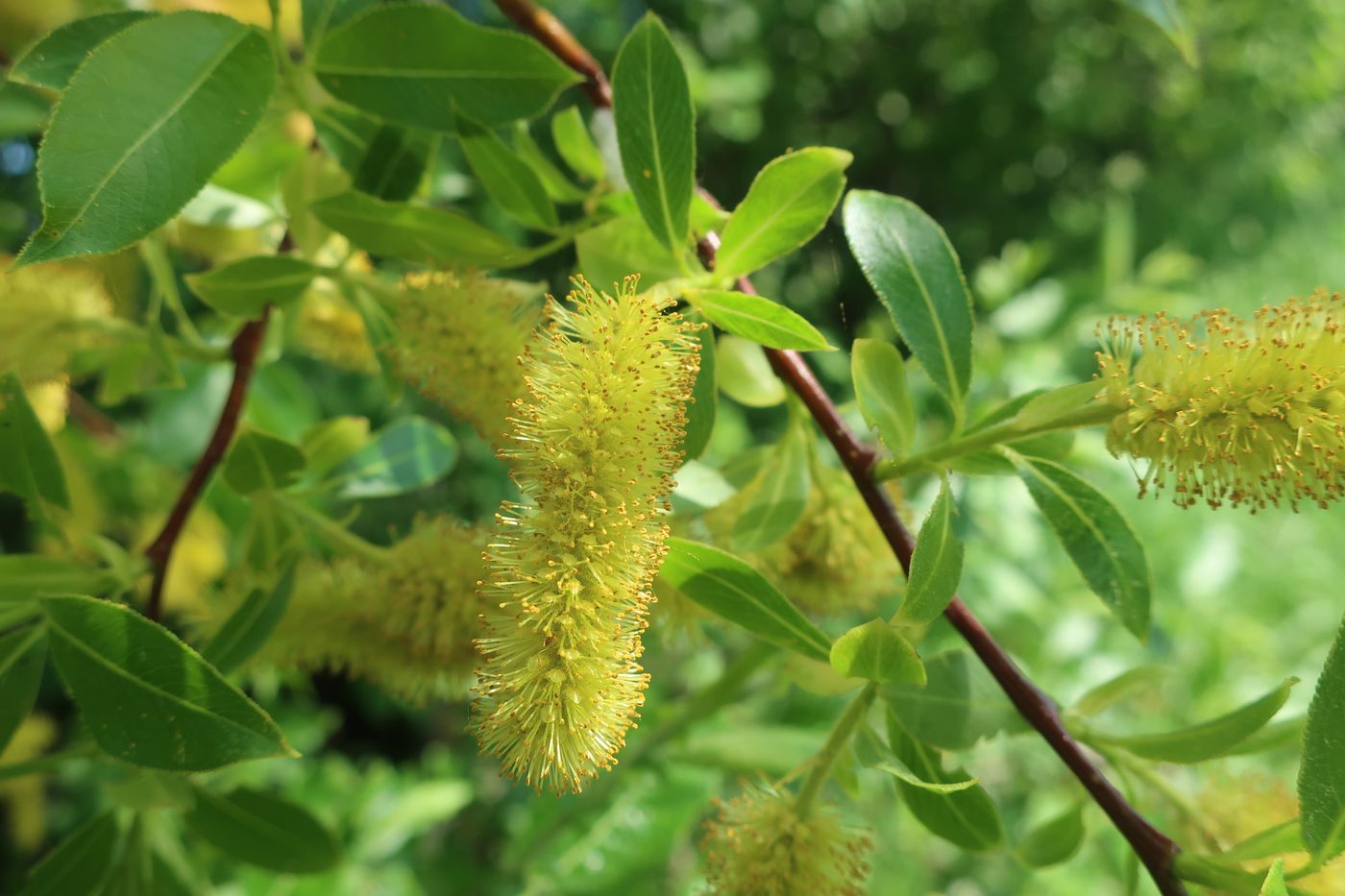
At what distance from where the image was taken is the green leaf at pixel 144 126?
17.8 inches

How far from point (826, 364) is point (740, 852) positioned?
1.19 metres

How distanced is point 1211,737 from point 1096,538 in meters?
0.12

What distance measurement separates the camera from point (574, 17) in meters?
2.31

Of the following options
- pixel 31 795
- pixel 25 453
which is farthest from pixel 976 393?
pixel 31 795

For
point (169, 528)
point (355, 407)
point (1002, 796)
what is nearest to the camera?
point (169, 528)

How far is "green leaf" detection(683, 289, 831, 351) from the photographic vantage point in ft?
1.67

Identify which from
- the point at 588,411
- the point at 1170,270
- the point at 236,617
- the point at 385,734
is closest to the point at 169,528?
the point at 236,617

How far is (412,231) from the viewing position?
2.04 ft

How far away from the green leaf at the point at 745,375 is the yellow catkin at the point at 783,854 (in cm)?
25

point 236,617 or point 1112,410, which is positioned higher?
point 1112,410

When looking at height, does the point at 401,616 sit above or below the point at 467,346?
below

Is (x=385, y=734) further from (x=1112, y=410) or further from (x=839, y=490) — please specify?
(x=1112, y=410)

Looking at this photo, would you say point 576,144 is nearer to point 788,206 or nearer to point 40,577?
point 788,206

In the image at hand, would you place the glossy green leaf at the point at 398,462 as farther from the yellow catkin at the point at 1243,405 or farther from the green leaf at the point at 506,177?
the yellow catkin at the point at 1243,405
